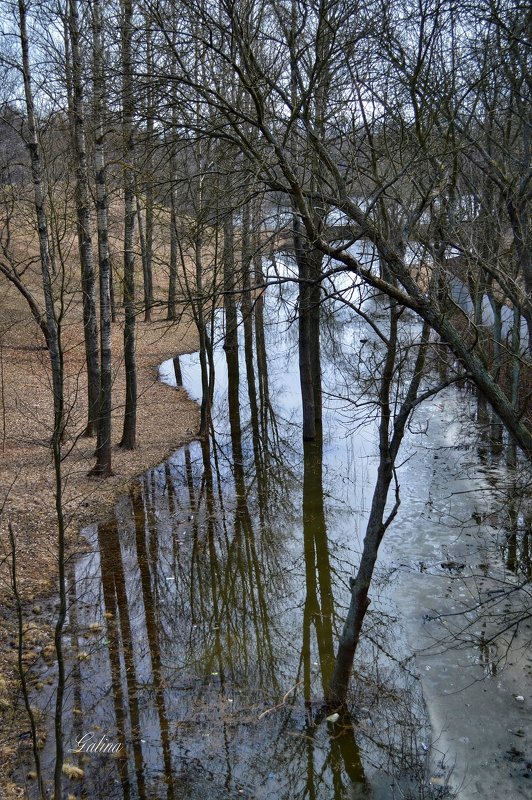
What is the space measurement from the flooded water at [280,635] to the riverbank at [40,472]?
44 cm

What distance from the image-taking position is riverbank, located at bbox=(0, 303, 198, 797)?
8180 millimetres

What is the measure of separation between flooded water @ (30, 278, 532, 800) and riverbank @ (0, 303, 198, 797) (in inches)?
17.2

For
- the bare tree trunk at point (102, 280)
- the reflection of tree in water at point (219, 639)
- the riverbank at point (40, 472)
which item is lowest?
the reflection of tree in water at point (219, 639)

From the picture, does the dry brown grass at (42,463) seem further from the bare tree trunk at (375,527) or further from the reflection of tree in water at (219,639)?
the bare tree trunk at (375,527)

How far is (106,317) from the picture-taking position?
13.4 m

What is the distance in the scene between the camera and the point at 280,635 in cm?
932

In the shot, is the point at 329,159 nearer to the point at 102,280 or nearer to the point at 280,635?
the point at 280,635

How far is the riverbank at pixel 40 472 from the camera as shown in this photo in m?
8.18

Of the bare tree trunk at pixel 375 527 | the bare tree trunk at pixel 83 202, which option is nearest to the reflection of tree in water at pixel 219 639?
the bare tree trunk at pixel 375 527

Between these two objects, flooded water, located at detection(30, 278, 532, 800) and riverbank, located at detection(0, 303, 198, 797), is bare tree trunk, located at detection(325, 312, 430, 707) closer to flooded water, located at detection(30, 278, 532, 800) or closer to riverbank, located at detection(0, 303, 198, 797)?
flooded water, located at detection(30, 278, 532, 800)

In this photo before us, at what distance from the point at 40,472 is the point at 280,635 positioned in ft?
22.0

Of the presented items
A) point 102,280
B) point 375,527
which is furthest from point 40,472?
point 375,527

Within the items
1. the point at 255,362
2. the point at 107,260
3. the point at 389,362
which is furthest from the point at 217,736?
the point at 255,362

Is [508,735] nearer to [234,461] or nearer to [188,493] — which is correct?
[188,493]
